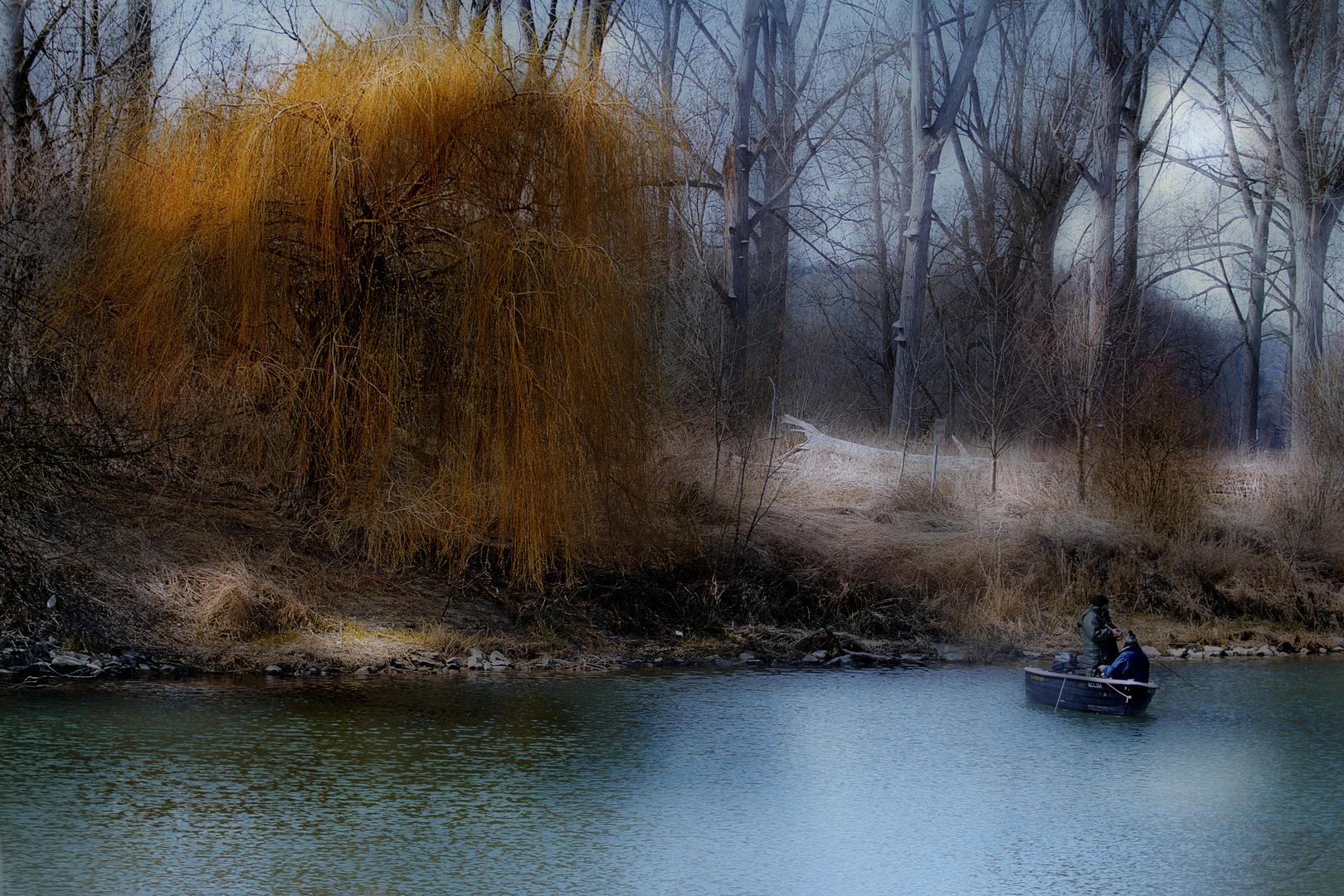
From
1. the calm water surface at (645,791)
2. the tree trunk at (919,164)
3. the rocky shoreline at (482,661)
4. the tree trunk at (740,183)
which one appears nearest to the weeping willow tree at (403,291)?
the rocky shoreline at (482,661)

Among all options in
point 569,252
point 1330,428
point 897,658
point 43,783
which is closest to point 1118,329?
point 1330,428

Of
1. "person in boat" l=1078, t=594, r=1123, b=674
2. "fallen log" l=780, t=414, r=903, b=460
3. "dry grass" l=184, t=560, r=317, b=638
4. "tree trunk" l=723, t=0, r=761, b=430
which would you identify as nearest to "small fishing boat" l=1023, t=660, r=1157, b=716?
A: "person in boat" l=1078, t=594, r=1123, b=674

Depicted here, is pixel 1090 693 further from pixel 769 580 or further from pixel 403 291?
pixel 403 291

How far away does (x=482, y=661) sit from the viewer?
1191 cm

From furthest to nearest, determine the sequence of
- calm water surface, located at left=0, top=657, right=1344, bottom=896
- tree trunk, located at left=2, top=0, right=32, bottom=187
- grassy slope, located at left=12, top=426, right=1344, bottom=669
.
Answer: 1. tree trunk, located at left=2, top=0, right=32, bottom=187
2. grassy slope, located at left=12, top=426, right=1344, bottom=669
3. calm water surface, located at left=0, top=657, right=1344, bottom=896

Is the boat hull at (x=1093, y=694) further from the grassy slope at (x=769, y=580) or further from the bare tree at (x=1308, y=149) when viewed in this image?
the bare tree at (x=1308, y=149)

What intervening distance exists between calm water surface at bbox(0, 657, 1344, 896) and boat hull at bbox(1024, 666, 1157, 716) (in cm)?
18

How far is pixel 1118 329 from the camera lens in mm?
17938

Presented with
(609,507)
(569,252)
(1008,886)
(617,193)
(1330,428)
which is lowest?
(1008,886)

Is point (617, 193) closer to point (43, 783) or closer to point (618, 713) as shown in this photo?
point (618, 713)

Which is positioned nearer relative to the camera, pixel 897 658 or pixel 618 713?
pixel 618 713

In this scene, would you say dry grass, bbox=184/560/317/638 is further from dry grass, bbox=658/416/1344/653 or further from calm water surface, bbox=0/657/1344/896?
dry grass, bbox=658/416/1344/653

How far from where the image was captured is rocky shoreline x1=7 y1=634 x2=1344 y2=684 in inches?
407

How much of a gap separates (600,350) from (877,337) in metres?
28.9
